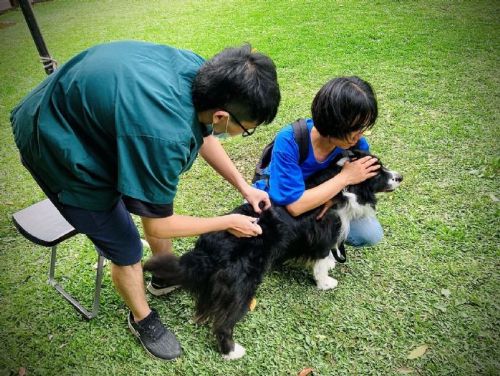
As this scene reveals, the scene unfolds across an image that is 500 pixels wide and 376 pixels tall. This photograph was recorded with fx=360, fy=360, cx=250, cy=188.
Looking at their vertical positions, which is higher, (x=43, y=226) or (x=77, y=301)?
(x=43, y=226)

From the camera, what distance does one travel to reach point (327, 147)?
2.48 metres

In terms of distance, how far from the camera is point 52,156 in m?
1.66

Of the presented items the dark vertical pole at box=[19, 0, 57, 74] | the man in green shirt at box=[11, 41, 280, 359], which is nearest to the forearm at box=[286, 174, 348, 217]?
the man in green shirt at box=[11, 41, 280, 359]

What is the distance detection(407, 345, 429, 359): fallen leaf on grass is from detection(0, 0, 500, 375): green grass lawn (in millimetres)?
29

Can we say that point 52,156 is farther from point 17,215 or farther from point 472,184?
point 472,184

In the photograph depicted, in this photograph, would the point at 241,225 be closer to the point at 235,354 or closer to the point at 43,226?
the point at 235,354

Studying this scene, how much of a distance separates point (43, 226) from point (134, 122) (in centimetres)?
128

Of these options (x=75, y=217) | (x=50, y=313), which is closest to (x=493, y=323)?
(x=75, y=217)

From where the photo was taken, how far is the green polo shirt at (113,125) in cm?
144

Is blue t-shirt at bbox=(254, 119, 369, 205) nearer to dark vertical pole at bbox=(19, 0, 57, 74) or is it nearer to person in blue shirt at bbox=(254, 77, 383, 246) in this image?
person in blue shirt at bbox=(254, 77, 383, 246)

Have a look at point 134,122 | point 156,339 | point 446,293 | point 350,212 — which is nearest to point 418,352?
point 446,293

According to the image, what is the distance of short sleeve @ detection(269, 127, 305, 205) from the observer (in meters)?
2.30

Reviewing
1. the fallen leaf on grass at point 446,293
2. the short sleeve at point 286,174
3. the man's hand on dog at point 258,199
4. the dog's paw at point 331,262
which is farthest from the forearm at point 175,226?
the fallen leaf on grass at point 446,293

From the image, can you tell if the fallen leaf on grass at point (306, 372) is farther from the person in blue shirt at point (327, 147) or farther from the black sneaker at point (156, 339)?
the person in blue shirt at point (327, 147)
